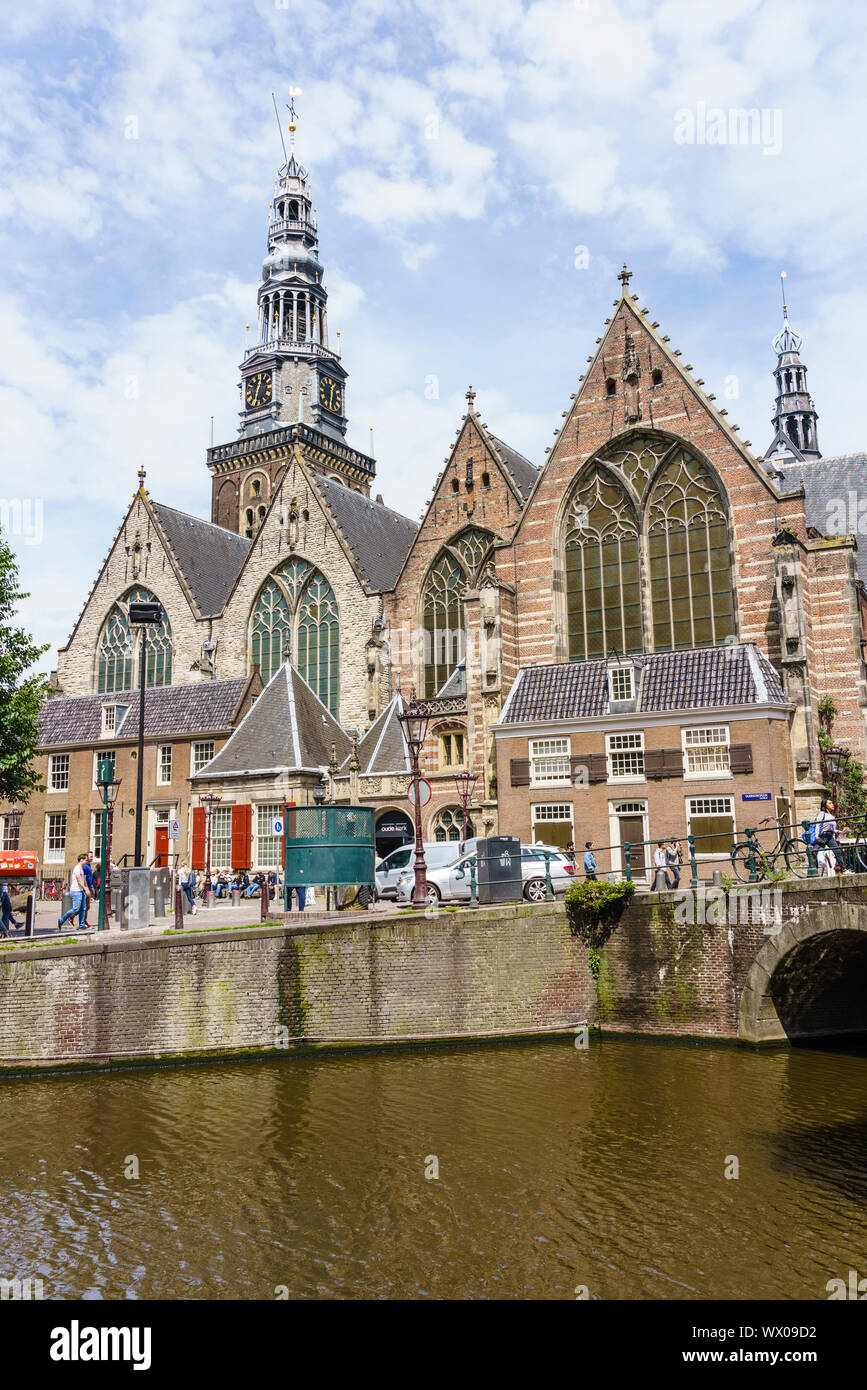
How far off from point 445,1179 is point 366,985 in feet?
24.0

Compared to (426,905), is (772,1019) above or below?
below

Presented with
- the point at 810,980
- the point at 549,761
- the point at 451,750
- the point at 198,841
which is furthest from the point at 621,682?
the point at 198,841

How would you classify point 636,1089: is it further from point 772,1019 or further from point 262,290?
point 262,290

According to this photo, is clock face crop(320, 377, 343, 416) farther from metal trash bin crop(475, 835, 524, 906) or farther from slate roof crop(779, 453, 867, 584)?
metal trash bin crop(475, 835, 524, 906)

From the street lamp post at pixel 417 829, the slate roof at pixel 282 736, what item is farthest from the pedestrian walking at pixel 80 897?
the slate roof at pixel 282 736

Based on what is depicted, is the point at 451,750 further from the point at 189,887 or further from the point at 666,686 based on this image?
the point at 189,887

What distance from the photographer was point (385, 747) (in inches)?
1481

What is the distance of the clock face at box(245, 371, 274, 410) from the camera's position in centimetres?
6844

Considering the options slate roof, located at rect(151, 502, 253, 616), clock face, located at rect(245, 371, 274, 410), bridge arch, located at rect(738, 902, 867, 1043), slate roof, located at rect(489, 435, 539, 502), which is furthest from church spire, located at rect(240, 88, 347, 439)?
bridge arch, located at rect(738, 902, 867, 1043)

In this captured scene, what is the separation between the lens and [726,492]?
33562 millimetres

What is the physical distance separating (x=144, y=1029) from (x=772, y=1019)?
36.8ft

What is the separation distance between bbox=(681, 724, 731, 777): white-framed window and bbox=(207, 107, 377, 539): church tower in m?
42.0

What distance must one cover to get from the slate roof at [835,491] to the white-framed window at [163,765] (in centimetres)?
2707
